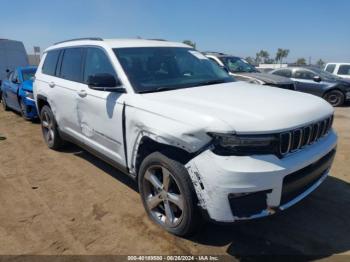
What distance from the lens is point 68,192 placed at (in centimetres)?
439

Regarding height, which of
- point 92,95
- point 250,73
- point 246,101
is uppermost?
point 246,101

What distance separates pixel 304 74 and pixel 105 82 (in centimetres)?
1156

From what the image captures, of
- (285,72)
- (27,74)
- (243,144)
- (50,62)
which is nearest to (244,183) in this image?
(243,144)

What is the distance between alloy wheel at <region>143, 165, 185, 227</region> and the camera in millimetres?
3113

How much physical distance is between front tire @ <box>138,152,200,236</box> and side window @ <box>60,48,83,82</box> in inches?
81.5

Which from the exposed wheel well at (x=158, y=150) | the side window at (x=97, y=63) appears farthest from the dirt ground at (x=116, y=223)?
the side window at (x=97, y=63)

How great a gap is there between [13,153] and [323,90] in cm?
1113

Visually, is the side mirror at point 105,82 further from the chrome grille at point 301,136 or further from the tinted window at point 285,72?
the tinted window at point 285,72

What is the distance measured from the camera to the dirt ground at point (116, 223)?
10.3ft

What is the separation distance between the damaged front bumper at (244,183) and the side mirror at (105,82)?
1394 mm

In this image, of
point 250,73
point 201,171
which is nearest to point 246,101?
point 201,171

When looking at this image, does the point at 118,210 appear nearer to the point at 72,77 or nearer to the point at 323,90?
the point at 72,77

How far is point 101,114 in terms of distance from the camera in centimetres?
399

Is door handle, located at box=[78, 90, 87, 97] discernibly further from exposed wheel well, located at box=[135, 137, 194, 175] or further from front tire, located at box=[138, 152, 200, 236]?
front tire, located at box=[138, 152, 200, 236]
